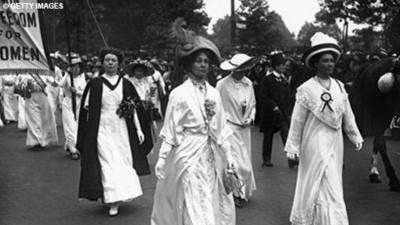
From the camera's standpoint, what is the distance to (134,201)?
7891mm

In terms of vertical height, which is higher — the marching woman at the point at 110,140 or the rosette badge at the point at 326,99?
the rosette badge at the point at 326,99

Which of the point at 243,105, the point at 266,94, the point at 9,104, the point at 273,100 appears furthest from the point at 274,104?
the point at 9,104

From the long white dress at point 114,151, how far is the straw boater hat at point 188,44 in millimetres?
2086

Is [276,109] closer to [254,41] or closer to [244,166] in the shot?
[244,166]

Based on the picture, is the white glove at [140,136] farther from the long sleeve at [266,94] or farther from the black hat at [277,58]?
the black hat at [277,58]

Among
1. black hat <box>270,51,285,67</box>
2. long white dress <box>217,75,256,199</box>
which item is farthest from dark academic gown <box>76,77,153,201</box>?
black hat <box>270,51,285,67</box>

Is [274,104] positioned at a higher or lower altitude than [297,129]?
lower

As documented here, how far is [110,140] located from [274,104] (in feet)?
12.0

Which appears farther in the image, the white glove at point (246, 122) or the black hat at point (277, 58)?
the black hat at point (277, 58)

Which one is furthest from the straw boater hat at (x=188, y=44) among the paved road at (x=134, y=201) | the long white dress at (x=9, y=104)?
the long white dress at (x=9, y=104)

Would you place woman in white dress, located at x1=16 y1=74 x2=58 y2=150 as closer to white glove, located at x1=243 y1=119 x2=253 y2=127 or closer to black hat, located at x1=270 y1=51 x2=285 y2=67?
black hat, located at x1=270 y1=51 x2=285 y2=67

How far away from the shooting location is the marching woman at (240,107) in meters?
7.88

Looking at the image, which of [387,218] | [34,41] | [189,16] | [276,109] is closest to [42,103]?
[276,109]

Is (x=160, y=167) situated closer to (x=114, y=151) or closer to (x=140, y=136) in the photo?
(x=114, y=151)
